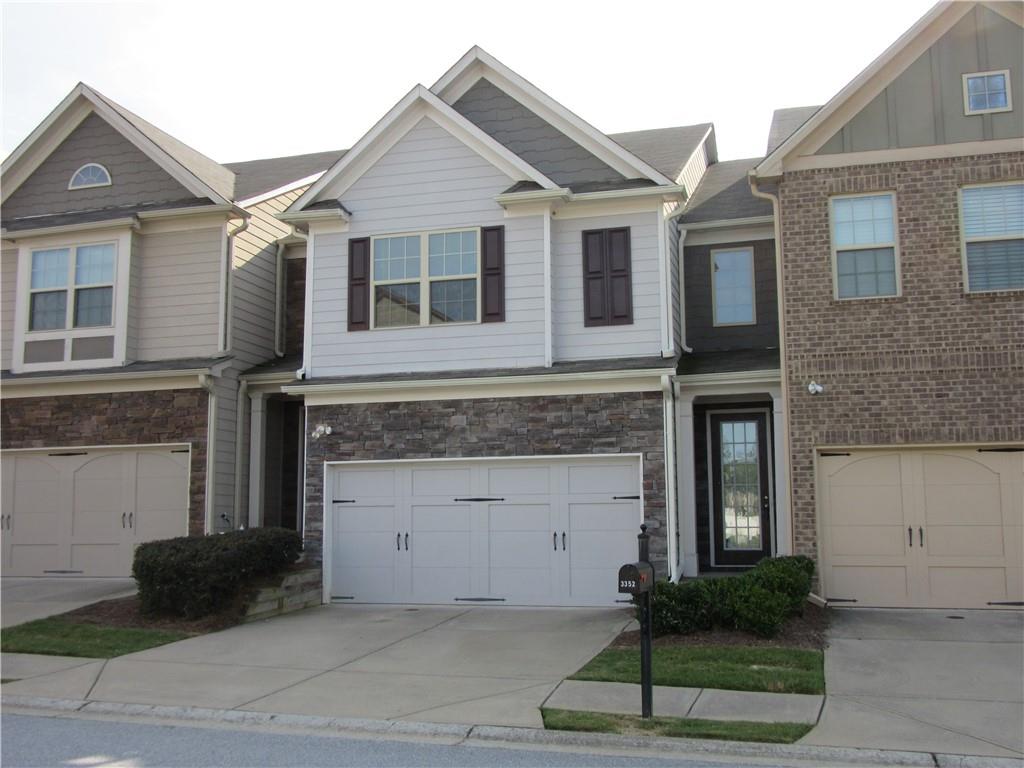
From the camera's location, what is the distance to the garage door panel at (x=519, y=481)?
14297 mm

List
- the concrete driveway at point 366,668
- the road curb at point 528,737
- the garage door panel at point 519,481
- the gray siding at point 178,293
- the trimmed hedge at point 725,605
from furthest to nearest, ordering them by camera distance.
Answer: the gray siding at point 178,293 < the garage door panel at point 519,481 < the trimmed hedge at point 725,605 < the concrete driveway at point 366,668 < the road curb at point 528,737

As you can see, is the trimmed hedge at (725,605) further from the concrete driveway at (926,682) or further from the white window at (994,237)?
the white window at (994,237)

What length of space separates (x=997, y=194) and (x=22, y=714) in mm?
13034

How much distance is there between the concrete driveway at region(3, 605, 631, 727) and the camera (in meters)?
8.63

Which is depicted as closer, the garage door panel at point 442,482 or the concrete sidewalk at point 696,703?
the concrete sidewalk at point 696,703

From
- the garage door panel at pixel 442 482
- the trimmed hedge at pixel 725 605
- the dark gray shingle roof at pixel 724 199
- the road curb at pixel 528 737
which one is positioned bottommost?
the road curb at pixel 528 737

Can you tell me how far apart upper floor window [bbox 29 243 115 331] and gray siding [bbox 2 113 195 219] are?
1022 mm

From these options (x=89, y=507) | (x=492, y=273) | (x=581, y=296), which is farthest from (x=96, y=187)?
(x=581, y=296)

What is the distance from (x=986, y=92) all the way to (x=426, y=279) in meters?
8.35

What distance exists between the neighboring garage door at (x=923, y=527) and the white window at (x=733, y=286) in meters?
→ 3.62

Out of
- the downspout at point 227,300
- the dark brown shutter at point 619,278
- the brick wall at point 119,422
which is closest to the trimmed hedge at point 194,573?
the brick wall at point 119,422

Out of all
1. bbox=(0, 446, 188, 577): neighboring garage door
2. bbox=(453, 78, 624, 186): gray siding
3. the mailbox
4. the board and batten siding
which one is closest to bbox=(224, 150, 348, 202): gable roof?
the board and batten siding

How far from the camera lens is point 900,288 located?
13195mm

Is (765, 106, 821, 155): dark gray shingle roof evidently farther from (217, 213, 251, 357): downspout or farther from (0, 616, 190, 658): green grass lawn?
(0, 616, 190, 658): green grass lawn
